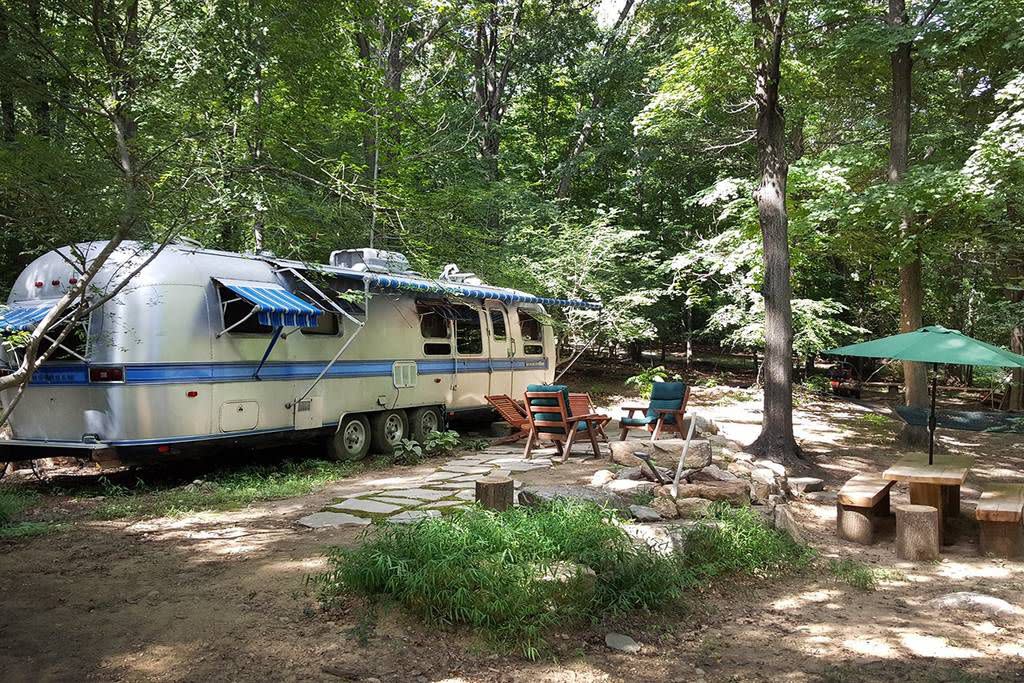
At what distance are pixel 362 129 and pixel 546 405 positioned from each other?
6052mm

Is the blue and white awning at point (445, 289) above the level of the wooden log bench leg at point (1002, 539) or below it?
above

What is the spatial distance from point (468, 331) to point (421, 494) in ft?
15.6

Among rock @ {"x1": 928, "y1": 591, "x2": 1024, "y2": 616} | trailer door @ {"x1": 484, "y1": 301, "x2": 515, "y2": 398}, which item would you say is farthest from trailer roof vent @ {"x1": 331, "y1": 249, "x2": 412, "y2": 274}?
rock @ {"x1": 928, "y1": 591, "x2": 1024, "y2": 616}

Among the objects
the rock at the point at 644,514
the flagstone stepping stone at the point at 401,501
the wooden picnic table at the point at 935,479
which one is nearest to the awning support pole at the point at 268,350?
the flagstone stepping stone at the point at 401,501

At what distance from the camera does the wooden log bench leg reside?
6.03 metres

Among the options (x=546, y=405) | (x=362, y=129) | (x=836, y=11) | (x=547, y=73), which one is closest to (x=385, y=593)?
(x=546, y=405)

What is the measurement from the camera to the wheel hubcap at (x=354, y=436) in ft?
30.7

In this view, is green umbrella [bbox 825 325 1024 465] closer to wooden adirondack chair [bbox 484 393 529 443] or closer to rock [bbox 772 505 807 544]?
rock [bbox 772 505 807 544]

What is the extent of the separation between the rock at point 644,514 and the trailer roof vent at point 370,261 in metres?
4.41

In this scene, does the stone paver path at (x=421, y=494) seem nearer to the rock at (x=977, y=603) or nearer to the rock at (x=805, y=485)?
the rock at (x=805, y=485)

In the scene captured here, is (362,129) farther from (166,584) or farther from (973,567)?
(973,567)

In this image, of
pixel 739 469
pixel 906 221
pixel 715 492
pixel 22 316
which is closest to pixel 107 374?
pixel 22 316

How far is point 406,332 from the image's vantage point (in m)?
10.2

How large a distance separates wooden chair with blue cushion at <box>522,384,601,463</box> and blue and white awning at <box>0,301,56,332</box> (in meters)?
5.17
